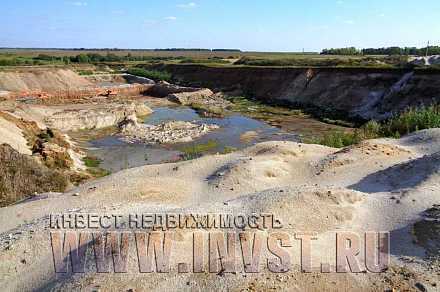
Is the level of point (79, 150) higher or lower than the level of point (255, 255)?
lower

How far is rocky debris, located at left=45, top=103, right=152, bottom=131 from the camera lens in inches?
1292

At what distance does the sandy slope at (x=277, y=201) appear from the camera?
21.7 feet

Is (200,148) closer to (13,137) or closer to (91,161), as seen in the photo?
(91,161)

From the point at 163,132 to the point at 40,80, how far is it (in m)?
30.0

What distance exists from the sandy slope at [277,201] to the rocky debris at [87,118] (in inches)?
842

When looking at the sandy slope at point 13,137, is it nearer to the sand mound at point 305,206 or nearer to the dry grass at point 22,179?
the dry grass at point 22,179

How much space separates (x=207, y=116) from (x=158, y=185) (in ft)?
92.1

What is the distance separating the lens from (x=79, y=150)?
2595 centimetres

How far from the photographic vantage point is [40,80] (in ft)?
178

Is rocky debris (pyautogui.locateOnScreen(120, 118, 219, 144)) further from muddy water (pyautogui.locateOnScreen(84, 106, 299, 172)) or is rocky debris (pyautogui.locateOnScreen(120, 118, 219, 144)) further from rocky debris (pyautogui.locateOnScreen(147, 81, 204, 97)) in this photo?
rocky debris (pyautogui.locateOnScreen(147, 81, 204, 97))

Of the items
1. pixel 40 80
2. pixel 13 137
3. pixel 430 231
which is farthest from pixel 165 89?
pixel 430 231

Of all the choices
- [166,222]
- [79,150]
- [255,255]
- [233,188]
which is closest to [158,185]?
[233,188]

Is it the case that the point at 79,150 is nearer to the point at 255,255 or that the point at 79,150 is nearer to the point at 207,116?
the point at 207,116

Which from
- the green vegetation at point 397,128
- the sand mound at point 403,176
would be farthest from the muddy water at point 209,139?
the sand mound at point 403,176
